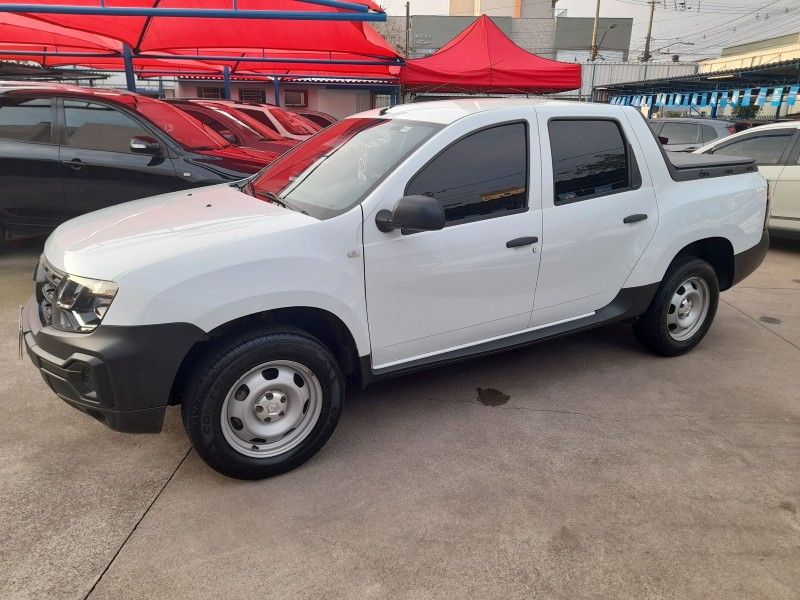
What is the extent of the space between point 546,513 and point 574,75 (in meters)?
12.0

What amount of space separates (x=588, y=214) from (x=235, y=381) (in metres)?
2.22

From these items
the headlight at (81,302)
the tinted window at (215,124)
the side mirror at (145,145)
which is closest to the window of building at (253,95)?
the tinted window at (215,124)

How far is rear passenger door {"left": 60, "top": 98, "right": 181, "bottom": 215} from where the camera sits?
19.3 feet

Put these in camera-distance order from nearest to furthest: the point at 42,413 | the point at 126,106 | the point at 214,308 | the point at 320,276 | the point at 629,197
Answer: the point at 214,308 → the point at 320,276 → the point at 42,413 → the point at 629,197 → the point at 126,106

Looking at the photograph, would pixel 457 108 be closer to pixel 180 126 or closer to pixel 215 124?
pixel 180 126

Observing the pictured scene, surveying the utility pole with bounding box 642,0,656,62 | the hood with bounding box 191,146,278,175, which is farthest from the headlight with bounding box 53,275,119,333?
the utility pole with bounding box 642,0,656,62

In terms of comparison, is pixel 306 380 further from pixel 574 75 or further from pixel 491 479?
pixel 574 75

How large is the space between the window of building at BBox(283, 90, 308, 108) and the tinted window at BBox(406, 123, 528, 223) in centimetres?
2468

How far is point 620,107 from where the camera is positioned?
381 centimetres

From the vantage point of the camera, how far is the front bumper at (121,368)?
91.9 inches

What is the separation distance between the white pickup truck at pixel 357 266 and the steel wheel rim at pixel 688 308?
74 millimetres

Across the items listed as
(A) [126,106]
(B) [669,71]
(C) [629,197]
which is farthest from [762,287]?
(B) [669,71]

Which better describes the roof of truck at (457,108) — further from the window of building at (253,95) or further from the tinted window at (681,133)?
the window of building at (253,95)

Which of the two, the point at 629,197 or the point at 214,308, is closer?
the point at 214,308
